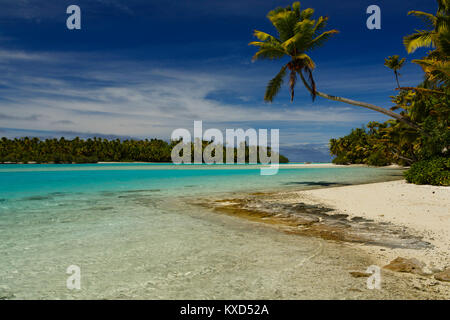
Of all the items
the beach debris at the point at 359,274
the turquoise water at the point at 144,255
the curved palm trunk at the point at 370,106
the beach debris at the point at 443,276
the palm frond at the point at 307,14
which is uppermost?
the palm frond at the point at 307,14

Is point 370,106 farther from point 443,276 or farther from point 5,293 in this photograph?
point 5,293

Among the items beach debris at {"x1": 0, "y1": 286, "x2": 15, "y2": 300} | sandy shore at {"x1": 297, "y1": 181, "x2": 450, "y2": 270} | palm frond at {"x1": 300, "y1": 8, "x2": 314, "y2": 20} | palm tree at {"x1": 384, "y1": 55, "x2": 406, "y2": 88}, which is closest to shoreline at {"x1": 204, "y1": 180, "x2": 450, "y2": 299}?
sandy shore at {"x1": 297, "y1": 181, "x2": 450, "y2": 270}

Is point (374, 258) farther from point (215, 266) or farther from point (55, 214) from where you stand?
point (55, 214)

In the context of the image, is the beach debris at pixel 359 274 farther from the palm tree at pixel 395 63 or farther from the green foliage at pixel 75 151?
the green foliage at pixel 75 151

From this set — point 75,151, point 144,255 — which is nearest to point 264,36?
point 144,255

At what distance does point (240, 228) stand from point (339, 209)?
3757 millimetres

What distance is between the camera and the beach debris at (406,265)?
13.4 feet

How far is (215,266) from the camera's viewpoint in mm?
4531

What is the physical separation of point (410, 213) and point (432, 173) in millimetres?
7680

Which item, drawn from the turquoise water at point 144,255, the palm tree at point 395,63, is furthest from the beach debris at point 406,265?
the palm tree at point 395,63

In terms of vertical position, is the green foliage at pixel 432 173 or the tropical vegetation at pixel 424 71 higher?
the tropical vegetation at pixel 424 71

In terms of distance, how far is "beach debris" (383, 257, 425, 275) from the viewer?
13.4ft

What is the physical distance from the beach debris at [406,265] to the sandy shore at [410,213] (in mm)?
110
